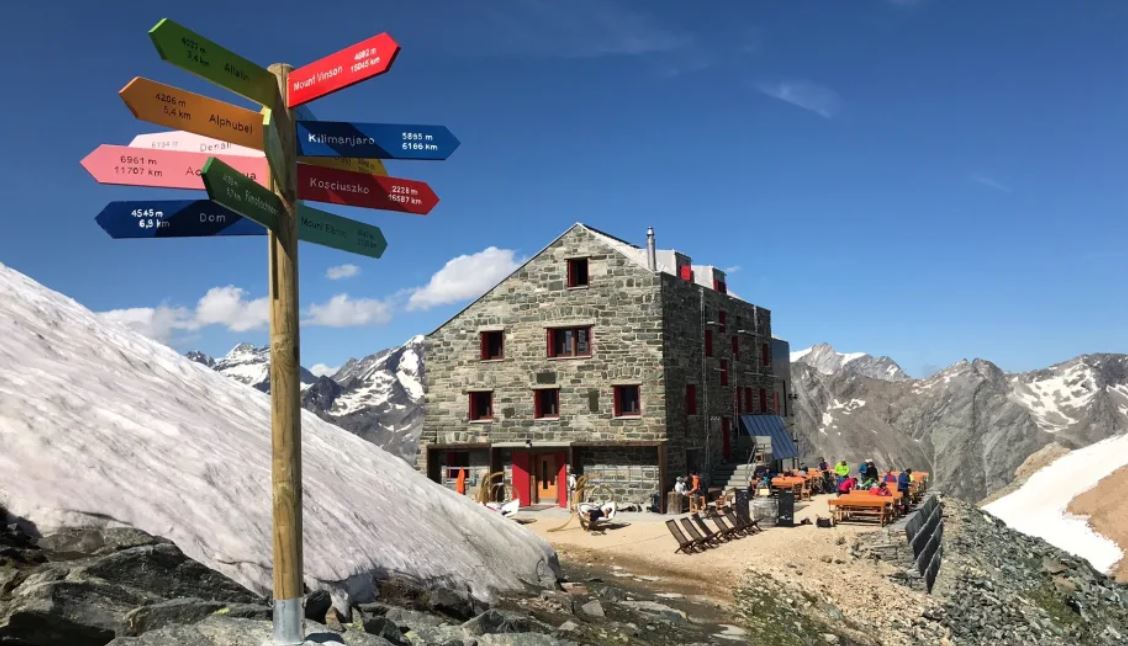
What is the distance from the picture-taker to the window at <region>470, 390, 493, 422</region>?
3088 centimetres

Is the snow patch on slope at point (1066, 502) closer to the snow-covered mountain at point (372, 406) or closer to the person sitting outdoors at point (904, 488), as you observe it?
the person sitting outdoors at point (904, 488)

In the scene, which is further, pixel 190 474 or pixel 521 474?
pixel 521 474

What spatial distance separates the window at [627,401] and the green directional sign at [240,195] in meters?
24.3

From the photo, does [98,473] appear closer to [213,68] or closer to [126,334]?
[213,68]

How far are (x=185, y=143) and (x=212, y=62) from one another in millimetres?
663

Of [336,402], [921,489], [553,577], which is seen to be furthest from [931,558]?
[336,402]

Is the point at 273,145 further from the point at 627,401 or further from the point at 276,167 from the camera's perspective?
the point at 627,401

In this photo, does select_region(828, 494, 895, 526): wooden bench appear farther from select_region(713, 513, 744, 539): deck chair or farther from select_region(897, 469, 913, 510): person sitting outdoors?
select_region(713, 513, 744, 539): deck chair

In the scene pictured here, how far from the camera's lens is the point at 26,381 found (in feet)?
22.4

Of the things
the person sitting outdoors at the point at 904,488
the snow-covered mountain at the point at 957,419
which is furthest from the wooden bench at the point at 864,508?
the snow-covered mountain at the point at 957,419

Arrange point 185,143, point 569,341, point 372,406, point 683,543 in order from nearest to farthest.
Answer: point 185,143
point 683,543
point 569,341
point 372,406

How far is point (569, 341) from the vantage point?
97.7ft

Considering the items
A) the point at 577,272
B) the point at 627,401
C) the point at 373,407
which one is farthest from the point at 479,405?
the point at 373,407

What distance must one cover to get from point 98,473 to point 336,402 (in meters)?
182
